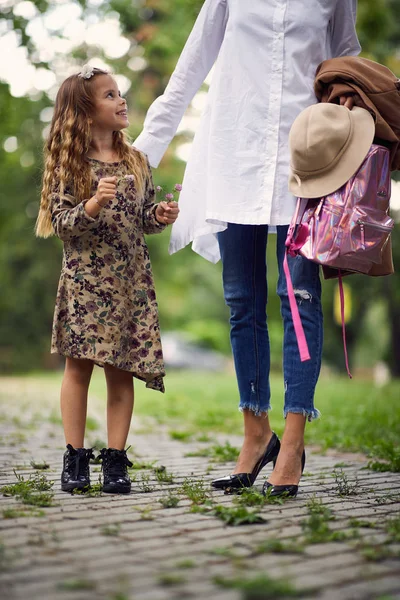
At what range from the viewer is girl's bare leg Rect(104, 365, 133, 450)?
11.7ft

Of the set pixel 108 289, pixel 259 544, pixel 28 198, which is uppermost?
pixel 28 198

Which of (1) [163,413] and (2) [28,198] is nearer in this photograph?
(1) [163,413]

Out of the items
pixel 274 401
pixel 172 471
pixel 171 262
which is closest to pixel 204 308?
pixel 171 262

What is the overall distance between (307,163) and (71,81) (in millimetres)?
1254

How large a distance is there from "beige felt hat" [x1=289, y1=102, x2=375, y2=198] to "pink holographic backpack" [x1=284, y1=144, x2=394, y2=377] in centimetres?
4

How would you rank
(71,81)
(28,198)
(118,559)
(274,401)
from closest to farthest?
1. (118,559)
2. (71,81)
3. (274,401)
4. (28,198)

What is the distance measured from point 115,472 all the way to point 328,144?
5.32 ft

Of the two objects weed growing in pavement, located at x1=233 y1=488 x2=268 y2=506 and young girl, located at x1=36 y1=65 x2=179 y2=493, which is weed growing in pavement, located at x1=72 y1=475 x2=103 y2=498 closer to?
young girl, located at x1=36 y1=65 x2=179 y2=493

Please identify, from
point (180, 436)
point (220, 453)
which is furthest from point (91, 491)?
point (180, 436)

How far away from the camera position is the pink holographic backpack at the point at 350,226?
10.4 ft

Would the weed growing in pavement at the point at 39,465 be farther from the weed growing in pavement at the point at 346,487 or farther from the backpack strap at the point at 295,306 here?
the backpack strap at the point at 295,306

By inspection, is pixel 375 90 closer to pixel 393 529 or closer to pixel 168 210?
pixel 168 210

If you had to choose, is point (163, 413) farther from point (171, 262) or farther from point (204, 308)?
point (204, 308)

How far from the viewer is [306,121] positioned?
327cm
